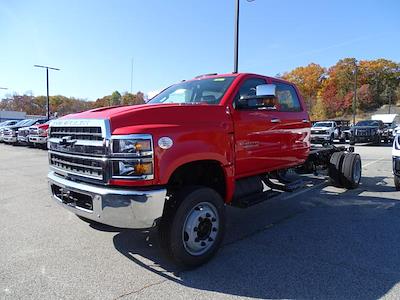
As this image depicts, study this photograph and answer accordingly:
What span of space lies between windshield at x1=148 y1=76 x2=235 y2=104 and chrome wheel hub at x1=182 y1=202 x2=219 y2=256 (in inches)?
54.8

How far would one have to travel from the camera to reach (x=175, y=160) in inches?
143

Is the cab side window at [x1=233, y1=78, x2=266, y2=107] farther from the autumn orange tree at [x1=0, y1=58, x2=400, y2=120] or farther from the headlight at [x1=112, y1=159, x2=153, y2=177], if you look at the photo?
the autumn orange tree at [x1=0, y1=58, x2=400, y2=120]

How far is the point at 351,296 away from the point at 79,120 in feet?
10.4

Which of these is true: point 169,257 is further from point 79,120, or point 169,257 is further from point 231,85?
point 231,85

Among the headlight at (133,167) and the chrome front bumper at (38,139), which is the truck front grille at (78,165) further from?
the chrome front bumper at (38,139)

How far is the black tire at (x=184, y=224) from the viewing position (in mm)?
3656

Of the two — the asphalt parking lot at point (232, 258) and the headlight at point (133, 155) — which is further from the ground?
the headlight at point (133, 155)

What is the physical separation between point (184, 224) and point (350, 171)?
207 inches

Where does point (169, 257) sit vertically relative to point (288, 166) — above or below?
below

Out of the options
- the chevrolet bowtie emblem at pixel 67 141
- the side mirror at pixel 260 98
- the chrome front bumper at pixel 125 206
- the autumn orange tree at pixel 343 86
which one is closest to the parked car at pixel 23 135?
the chevrolet bowtie emblem at pixel 67 141

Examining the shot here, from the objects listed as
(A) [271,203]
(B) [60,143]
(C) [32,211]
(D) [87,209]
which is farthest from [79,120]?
(A) [271,203]

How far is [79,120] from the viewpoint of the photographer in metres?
3.92

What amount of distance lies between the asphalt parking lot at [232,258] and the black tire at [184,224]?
140 millimetres

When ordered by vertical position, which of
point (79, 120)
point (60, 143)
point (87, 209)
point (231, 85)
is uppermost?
point (231, 85)
